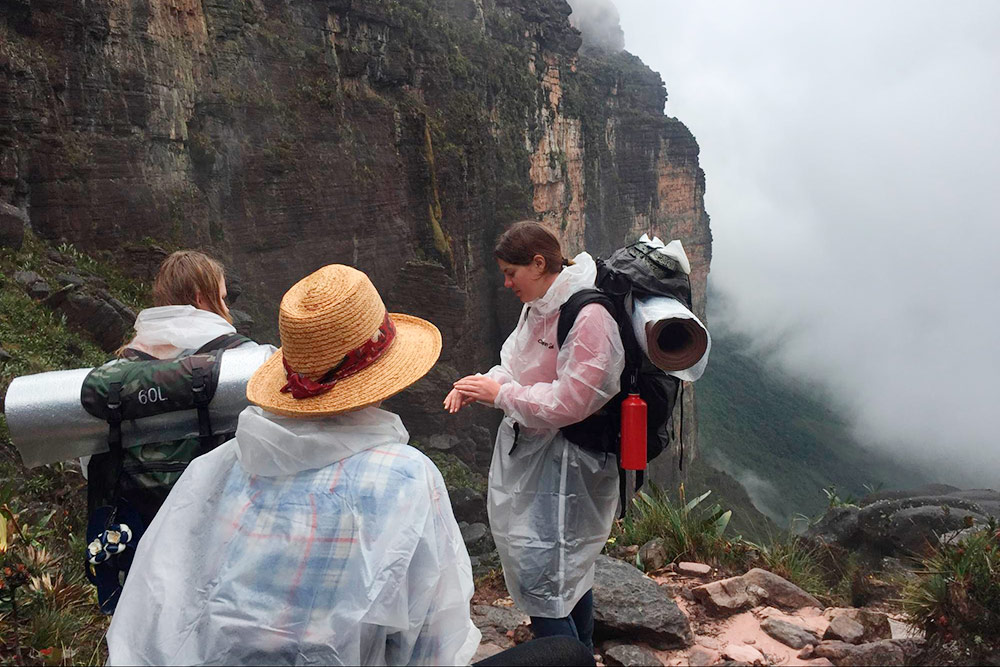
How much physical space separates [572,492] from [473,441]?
20.0 m

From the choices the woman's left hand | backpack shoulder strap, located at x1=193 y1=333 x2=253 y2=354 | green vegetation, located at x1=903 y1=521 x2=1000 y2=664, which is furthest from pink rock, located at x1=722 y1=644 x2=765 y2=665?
backpack shoulder strap, located at x1=193 y1=333 x2=253 y2=354

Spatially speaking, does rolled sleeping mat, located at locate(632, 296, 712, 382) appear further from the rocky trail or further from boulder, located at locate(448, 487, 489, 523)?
boulder, located at locate(448, 487, 489, 523)

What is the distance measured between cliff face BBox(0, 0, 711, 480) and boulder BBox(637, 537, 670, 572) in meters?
11.3

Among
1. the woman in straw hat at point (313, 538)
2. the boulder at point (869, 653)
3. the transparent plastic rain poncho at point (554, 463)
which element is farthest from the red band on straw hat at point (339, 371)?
the boulder at point (869, 653)

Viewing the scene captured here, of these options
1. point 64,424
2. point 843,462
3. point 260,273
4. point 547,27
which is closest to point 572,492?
point 64,424

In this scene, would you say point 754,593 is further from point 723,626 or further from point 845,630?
point 845,630

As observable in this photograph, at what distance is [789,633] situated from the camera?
3738mm

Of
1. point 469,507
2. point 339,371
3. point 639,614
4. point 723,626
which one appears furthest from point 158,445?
point 469,507

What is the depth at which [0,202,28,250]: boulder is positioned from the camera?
10188mm

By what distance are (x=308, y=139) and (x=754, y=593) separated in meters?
16.7

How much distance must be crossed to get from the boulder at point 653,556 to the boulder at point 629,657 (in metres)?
1.30

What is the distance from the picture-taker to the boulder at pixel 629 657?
3.52 metres

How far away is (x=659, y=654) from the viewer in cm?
368

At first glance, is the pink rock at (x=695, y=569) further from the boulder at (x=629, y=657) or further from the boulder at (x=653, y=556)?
the boulder at (x=629, y=657)
